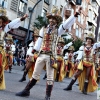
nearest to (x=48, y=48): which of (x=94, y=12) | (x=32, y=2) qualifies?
(x=32, y=2)

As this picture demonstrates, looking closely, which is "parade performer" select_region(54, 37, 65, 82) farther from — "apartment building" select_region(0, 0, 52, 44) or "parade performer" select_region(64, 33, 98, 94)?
"apartment building" select_region(0, 0, 52, 44)

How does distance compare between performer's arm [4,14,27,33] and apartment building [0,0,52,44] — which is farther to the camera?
apartment building [0,0,52,44]

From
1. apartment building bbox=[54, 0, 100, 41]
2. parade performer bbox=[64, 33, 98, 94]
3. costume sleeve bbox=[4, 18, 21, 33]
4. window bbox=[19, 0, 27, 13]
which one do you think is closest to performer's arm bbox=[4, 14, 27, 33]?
costume sleeve bbox=[4, 18, 21, 33]

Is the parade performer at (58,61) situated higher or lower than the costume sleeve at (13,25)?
lower

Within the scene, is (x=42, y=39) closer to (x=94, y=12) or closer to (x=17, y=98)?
(x=17, y=98)

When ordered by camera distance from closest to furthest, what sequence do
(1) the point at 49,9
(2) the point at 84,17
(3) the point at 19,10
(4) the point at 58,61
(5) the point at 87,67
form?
(5) the point at 87,67
(4) the point at 58,61
(3) the point at 19,10
(1) the point at 49,9
(2) the point at 84,17

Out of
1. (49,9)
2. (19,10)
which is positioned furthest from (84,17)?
(19,10)

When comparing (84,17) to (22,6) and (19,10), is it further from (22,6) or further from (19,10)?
(19,10)

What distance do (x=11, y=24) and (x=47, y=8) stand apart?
1158 inches

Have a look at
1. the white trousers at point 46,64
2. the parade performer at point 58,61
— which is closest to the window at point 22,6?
the parade performer at point 58,61

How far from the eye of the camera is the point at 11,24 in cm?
646

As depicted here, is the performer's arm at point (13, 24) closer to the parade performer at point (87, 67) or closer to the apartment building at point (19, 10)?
the parade performer at point (87, 67)

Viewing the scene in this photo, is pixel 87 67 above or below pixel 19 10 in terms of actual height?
below

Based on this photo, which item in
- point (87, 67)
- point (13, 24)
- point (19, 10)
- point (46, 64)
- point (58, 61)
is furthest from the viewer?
point (19, 10)
